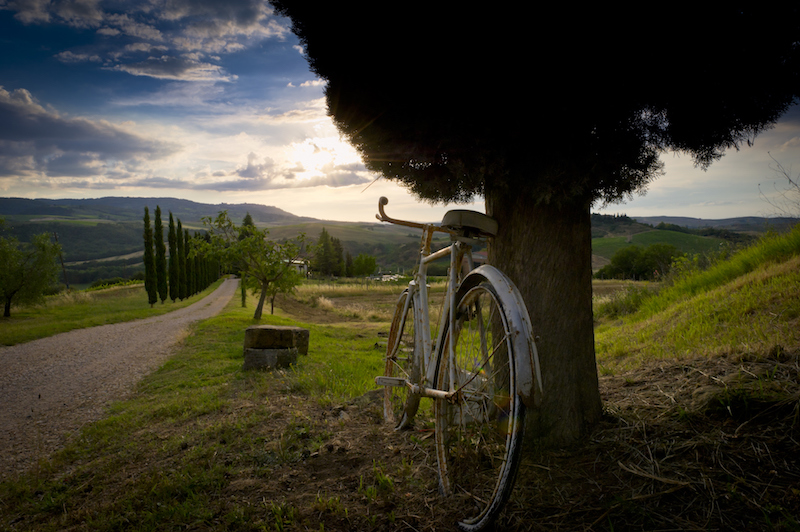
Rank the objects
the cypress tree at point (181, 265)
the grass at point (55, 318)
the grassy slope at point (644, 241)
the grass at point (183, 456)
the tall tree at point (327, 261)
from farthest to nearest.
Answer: the tall tree at point (327, 261) < the grassy slope at point (644, 241) < the cypress tree at point (181, 265) < the grass at point (55, 318) < the grass at point (183, 456)

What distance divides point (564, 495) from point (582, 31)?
2572mm

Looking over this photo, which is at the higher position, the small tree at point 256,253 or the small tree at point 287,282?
the small tree at point 256,253

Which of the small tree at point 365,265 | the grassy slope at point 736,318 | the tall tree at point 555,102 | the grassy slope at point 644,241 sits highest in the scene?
the grassy slope at point 644,241

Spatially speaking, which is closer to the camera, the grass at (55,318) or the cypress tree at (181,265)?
the grass at (55,318)

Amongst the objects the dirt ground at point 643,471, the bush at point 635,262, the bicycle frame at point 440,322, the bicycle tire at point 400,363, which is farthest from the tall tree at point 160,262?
the bush at point 635,262

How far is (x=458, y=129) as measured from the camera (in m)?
2.66

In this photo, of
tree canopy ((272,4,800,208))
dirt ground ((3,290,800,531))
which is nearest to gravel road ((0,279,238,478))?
dirt ground ((3,290,800,531))

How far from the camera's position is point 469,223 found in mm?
2785

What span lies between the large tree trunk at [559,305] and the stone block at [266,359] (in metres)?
5.33

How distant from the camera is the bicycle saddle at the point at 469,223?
2787 mm

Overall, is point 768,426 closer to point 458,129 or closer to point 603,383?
point 603,383

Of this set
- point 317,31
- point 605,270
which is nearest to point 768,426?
point 317,31

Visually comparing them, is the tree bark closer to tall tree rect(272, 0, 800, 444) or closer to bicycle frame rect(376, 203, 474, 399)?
bicycle frame rect(376, 203, 474, 399)

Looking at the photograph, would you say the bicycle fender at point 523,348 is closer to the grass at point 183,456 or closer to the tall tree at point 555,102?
the tall tree at point 555,102
